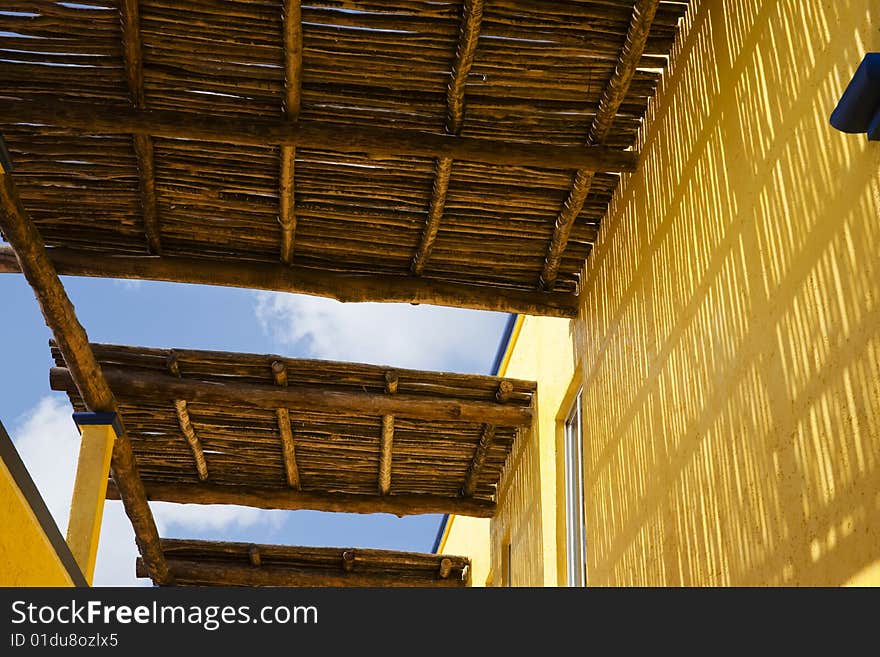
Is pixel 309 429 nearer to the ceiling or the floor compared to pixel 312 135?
nearer to the floor

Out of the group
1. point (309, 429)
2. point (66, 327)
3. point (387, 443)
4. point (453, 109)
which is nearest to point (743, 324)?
point (453, 109)

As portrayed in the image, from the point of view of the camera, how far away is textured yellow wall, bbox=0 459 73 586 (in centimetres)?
449

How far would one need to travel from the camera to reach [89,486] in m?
7.61

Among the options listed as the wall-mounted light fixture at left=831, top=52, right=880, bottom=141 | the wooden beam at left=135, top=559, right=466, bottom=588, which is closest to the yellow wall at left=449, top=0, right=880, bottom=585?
the wall-mounted light fixture at left=831, top=52, right=880, bottom=141

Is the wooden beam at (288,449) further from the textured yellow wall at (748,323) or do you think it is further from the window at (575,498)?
the textured yellow wall at (748,323)

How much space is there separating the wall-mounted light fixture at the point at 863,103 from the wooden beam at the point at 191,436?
5815mm

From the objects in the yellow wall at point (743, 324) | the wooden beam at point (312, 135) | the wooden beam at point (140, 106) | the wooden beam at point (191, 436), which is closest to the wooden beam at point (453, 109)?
the wooden beam at point (312, 135)

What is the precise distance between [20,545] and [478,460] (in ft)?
16.7

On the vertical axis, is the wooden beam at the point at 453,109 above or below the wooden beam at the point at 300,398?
above

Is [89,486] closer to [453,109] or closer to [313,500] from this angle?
[313,500]

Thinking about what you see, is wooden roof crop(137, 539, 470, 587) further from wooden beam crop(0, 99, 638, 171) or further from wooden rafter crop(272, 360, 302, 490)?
wooden beam crop(0, 99, 638, 171)

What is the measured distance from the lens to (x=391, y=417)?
875cm

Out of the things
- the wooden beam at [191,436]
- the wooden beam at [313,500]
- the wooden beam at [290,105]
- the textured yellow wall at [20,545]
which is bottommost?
the textured yellow wall at [20,545]

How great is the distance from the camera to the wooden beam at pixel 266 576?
1078 centimetres
